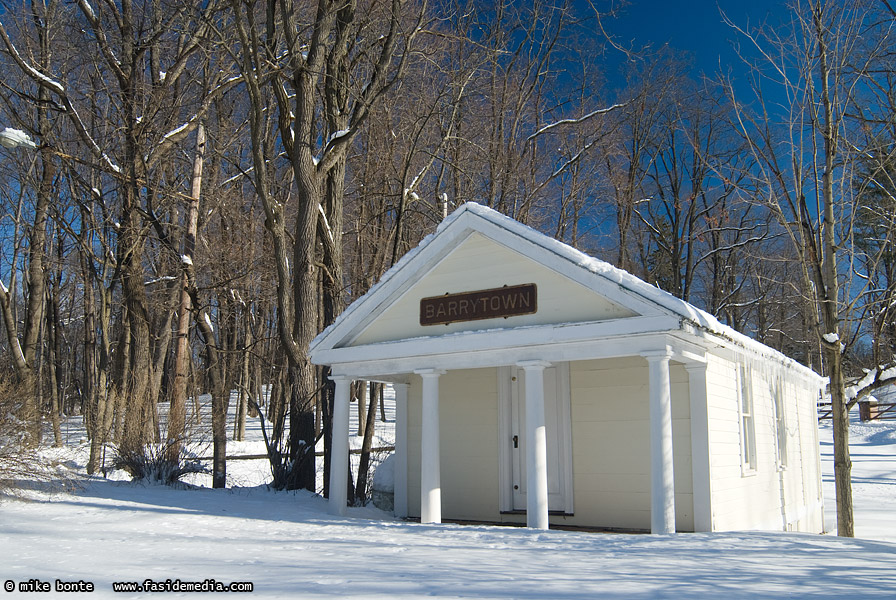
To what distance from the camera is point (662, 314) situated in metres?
8.21

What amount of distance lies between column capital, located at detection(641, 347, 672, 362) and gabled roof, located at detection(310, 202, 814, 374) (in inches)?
16.6

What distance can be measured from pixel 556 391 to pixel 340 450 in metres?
3.41

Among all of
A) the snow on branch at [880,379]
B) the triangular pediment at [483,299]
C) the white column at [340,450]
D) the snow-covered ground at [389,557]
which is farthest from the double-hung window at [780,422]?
the white column at [340,450]

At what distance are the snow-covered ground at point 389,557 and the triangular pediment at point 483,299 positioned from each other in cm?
262

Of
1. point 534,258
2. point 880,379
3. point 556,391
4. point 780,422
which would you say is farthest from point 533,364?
point 880,379

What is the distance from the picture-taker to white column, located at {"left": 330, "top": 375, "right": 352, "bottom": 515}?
1082cm

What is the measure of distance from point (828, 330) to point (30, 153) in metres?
21.2

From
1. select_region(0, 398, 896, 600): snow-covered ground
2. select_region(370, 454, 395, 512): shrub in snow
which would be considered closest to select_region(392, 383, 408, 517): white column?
select_region(370, 454, 395, 512): shrub in snow

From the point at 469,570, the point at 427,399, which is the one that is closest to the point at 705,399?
the point at 427,399

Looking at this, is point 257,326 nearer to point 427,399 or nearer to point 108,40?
point 108,40

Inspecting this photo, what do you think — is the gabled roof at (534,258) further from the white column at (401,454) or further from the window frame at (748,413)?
the white column at (401,454)

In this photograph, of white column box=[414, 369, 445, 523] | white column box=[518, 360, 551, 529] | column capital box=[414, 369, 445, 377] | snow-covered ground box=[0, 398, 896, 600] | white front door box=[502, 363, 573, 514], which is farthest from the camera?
white front door box=[502, 363, 573, 514]

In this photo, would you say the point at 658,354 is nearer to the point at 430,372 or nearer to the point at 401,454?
the point at 430,372

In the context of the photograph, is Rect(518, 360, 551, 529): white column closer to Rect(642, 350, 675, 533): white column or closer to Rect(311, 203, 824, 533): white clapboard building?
Rect(311, 203, 824, 533): white clapboard building
